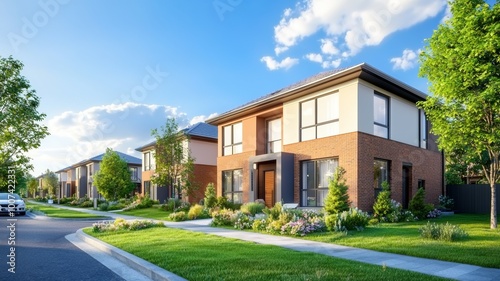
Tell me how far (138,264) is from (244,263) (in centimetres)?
217

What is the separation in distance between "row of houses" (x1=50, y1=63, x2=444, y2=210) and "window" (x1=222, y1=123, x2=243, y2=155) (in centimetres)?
6

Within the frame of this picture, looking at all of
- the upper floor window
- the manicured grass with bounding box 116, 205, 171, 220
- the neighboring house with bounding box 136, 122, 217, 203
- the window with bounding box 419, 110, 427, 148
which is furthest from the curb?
the upper floor window

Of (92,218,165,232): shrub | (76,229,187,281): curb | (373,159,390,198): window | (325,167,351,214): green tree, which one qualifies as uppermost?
(373,159,390,198): window

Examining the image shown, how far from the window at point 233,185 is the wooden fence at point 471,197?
13.1m

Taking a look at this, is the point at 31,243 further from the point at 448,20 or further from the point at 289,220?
the point at 448,20

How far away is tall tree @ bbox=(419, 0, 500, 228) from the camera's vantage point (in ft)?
37.6

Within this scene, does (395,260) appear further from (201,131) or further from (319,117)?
(201,131)

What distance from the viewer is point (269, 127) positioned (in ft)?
70.4

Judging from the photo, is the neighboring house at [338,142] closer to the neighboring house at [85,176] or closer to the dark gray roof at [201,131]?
the dark gray roof at [201,131]

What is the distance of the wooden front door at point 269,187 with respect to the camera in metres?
20.5

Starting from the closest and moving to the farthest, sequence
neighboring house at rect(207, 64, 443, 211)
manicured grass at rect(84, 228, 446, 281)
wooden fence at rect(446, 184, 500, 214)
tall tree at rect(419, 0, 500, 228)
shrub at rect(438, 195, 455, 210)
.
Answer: manicured grass at rect(84, 228, 446, 281) < tall tree at rect(419, 0, 500, 228) < neighboring house at rect(207, 64, 443, 211) < wooden fence at rect(446, 184, 500, 214) < shrub at rect(438, 195, 455, 210)

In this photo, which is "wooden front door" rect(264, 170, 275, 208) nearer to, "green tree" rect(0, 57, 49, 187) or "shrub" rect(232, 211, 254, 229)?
"shrub" rect(232, 211, 254, 229)

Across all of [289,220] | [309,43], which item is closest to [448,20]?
[309,43]

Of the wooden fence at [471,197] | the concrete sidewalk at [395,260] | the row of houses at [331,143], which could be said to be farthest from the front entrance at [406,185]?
the concrete sidewalk at [395,260]
